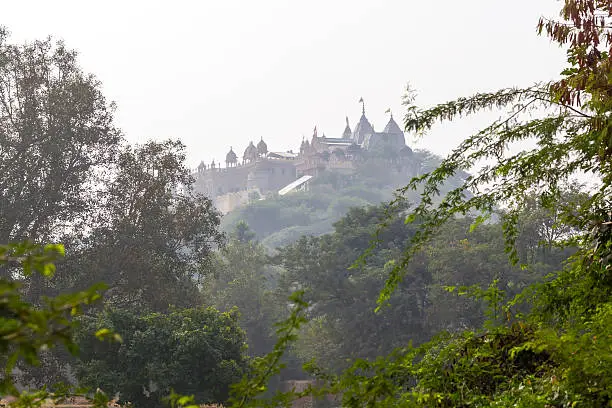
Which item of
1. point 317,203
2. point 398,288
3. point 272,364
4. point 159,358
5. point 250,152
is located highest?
point 250,152

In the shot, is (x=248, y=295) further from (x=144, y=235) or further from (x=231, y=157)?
(x=231, y=157)

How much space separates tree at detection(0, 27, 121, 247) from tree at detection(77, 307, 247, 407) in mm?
5593

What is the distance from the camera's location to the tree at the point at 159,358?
1748 centimetres

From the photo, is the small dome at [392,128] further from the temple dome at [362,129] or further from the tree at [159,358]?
the tree at [159,358]

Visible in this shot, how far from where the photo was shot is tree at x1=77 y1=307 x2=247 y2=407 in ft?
57.4

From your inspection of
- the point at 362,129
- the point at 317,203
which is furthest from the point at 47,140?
the point at 362,129

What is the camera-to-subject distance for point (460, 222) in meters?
38.4

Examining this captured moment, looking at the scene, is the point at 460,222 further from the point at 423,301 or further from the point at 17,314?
the point at 17,314

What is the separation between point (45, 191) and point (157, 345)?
7.39 m

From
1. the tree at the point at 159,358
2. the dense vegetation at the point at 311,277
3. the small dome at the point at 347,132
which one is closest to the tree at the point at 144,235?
the dense vegetation at the point at 311,277

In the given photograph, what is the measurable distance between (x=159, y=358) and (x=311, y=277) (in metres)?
18.0

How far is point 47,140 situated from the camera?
75.3 ft

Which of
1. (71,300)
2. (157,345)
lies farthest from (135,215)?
(71,300)

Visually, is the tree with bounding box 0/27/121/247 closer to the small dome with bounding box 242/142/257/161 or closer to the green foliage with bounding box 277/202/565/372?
the green foliage with bounding box 277/202/565/372
